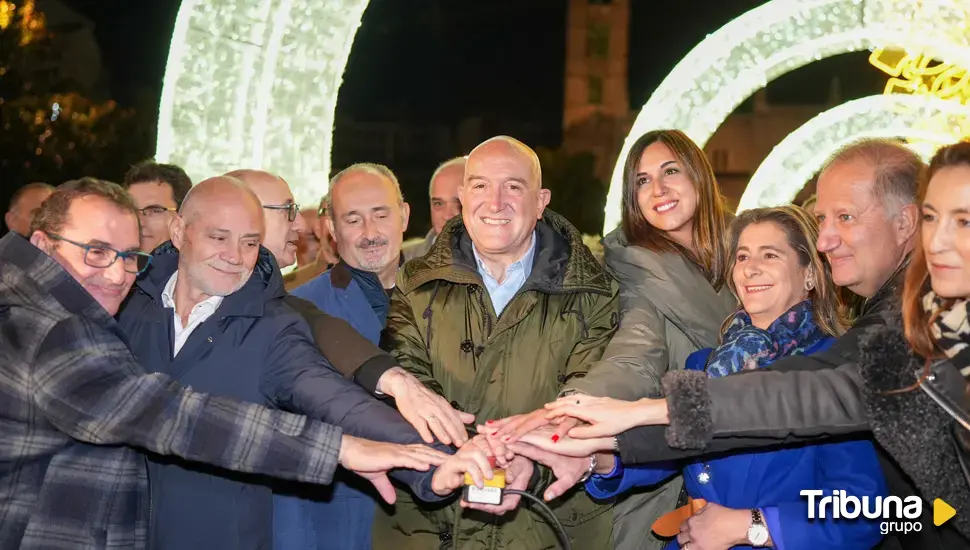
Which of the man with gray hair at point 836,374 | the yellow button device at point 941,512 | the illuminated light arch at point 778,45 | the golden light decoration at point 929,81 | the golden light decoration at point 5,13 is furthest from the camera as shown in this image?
the golden light decoration at point 5,13

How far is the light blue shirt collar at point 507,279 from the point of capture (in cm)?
411

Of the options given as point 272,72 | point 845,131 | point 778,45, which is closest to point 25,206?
point 272,72

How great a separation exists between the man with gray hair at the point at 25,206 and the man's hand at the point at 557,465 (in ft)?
17.1

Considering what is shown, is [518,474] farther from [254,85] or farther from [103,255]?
[254,85]

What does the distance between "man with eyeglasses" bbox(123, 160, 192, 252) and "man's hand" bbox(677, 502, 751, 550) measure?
337 centimetres

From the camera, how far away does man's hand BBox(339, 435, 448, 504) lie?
11.4ft

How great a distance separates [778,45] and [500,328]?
5.32 meters

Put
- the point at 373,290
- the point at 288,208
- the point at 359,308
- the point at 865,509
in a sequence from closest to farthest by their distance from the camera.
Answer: the point at 865,509 → the point at 359,308 → the point at 373,290 → the point at 288,208

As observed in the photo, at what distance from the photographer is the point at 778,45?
8266 millimetres

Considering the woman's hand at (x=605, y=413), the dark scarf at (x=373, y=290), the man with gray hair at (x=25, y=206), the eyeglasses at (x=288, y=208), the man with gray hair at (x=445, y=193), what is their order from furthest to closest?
the man with gray hair at (x=25, y=206) < the man with gray hair at (x=445, y=193) < the eyeglasses at (x=288, y=208) < the dark scarf at (x=373, y=290) < the woman's hand at (x=605, y=413)

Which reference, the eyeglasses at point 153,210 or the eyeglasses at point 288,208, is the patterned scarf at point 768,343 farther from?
the eyeglasses at point 153,210

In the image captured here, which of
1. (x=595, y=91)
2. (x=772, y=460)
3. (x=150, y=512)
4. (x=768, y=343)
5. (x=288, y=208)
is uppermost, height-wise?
(x=595, y=91)

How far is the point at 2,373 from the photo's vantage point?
3189 millimetres

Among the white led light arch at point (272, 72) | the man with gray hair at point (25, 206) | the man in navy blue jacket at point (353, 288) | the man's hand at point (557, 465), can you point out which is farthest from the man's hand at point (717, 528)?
the man with gray hair at point (25, 206)
